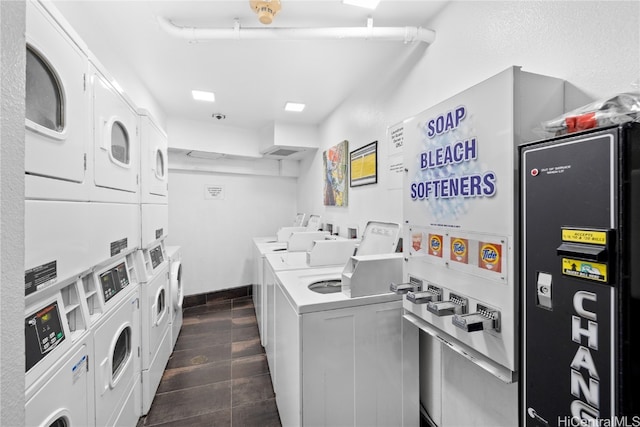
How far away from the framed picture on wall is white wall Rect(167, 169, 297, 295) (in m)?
2.26

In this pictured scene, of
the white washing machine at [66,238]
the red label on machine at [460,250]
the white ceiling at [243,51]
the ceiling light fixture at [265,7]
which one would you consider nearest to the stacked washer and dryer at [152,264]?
the white washing machine at [66,238]

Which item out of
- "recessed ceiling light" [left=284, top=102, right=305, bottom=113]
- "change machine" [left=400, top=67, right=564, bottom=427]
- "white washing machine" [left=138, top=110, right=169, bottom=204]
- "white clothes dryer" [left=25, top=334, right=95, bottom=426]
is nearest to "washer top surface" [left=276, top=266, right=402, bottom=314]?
"change machine" [left=400, top=67, right=564, bottom=427]

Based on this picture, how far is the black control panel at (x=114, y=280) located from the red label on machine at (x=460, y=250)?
1.66 metres

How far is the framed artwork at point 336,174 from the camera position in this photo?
2885mm

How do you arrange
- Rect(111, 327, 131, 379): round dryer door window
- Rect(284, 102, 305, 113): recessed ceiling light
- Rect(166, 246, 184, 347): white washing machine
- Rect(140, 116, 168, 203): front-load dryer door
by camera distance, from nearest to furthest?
1. Rect(111, 327, 131, 379): round dryer door window
2. Rect(140, 116, 168, 203): front-load dryer door
3. Rect(166, 246, 184, 347): white washing machine
4. Rect(284, 102, 305, 113): recessed ceiling light

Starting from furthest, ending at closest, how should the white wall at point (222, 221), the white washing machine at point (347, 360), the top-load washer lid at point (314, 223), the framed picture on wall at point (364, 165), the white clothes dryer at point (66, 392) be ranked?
the white wall at point (222, 221) < the top-load washer lid at point (314, 223) < the framed picture on wall at point (364, 165) < the white washing machine at point (347, 360) < the white clothes dryer at point (66, 392)

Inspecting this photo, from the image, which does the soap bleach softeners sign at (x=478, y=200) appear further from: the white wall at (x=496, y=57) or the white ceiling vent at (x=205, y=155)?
the white ceiling vent at (x=205, y=155)

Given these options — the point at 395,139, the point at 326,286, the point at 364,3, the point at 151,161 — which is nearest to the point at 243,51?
the point at 364,3

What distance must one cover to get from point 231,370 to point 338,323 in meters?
1.63

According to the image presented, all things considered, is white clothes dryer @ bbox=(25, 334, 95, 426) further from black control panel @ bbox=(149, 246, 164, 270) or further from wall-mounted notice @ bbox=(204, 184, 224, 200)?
wall-mounted notice @ bbox=(204, 184, 224, 200)

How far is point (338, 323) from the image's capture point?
1.36 metres

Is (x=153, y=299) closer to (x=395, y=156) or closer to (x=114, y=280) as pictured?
(x=114, y=280)

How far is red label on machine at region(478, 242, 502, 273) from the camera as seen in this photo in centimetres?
90

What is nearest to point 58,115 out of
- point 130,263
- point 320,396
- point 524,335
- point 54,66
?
point 54,66
